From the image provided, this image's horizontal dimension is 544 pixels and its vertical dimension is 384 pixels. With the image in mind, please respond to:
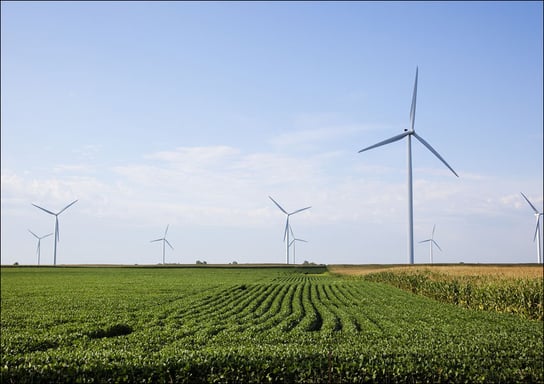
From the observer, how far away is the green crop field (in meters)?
15.2

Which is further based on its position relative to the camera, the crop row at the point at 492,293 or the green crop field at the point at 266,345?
the crop row at the point at 492,293

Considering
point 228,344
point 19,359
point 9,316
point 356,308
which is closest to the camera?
point 19,359

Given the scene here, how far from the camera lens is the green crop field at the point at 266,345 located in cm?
1520

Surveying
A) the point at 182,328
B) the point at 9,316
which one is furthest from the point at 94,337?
the point at 9,316

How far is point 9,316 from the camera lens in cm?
3019

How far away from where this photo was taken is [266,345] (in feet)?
62.2

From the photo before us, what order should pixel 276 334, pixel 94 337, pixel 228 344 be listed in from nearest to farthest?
pixel 228 344, pixel 276 334, pixel 94 337

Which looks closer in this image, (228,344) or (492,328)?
(228,344)

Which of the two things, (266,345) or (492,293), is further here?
(492,293)

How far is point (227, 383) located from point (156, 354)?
2.97 m

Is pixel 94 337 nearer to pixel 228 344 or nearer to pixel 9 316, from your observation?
pixel 228 344

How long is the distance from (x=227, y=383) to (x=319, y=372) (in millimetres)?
2484

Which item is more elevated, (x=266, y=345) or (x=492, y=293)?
(x=492, y=293)

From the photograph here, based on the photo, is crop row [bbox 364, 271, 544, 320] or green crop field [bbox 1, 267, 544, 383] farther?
crop row [bbox 364, 271, 544, 320]
